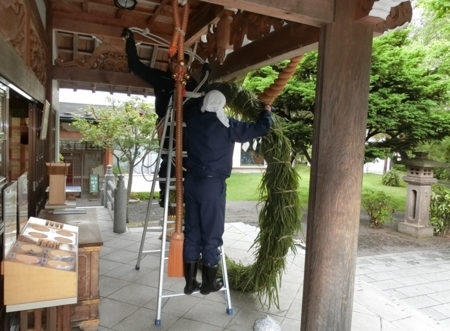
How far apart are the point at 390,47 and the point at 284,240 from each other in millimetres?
6466

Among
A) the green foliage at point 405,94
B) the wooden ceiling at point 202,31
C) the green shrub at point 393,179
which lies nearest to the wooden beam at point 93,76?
the wooden ceiling at point 202,31

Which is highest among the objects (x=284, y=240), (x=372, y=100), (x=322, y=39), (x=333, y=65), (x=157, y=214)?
(x=372, y=100)

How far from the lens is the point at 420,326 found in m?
2.88

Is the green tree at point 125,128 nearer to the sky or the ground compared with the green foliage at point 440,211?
nearer to the sky

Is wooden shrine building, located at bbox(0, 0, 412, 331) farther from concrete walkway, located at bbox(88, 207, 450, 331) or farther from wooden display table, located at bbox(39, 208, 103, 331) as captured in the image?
concrete walkway, located at bbox(88, 207, 450, 331)

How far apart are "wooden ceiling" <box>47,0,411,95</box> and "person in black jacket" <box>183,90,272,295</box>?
628mm

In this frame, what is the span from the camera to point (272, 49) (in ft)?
8.91

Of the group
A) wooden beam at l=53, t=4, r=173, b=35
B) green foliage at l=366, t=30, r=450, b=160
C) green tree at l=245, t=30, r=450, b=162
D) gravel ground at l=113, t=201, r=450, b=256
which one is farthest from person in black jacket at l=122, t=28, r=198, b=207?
green foliage at l=366, t=30, r=450, b=160

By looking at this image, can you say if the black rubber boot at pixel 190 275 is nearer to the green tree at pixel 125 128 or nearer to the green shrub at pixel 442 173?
the green tree at pixel 125 128

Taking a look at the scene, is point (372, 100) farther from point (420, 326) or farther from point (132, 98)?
point (132, 98)

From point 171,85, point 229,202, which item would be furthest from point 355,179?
point 229,202

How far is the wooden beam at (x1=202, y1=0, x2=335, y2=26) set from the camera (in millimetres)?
1743

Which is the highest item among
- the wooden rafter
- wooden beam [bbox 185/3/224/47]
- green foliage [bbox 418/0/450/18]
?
green foliage [bbox 418/0/450/18]

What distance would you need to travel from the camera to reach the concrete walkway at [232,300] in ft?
8.89
